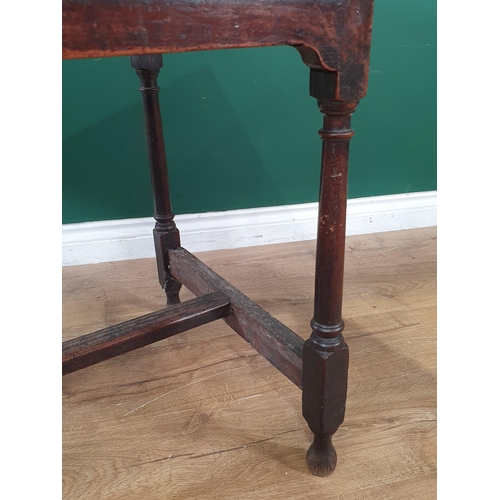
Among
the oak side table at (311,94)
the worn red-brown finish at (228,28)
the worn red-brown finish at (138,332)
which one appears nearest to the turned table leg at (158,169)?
the oak side table at (311,94)

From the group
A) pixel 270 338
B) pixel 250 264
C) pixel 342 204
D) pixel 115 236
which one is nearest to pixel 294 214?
pixel 250 264

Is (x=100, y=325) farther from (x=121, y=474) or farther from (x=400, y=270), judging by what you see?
(x=400, y=270)

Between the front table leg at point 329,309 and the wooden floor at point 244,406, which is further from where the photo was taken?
the wooden floor at point 244,406

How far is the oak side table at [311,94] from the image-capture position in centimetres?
66

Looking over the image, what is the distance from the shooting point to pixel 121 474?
3.18 feet

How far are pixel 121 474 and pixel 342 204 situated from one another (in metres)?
0.58

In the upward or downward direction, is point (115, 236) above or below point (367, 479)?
above

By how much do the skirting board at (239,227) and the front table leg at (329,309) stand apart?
3.19 feet

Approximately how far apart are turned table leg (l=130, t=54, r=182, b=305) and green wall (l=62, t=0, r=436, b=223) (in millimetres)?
344

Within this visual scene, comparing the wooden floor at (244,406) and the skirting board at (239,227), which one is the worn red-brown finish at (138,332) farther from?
the skirting board at (239,227)

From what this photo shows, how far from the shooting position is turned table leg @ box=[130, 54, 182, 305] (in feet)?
4.35

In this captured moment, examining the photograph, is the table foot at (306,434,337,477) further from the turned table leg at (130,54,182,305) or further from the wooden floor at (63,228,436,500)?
the turned table leg at (130,54,182,305)

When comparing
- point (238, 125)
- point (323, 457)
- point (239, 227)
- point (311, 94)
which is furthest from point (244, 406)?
point (238, 125)

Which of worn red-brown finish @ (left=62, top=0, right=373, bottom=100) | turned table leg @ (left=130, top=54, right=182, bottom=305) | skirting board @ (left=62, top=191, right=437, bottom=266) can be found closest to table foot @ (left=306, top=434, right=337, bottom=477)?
worn red-brown finish @ (left=62, top=0, right=373, bottom=100)
